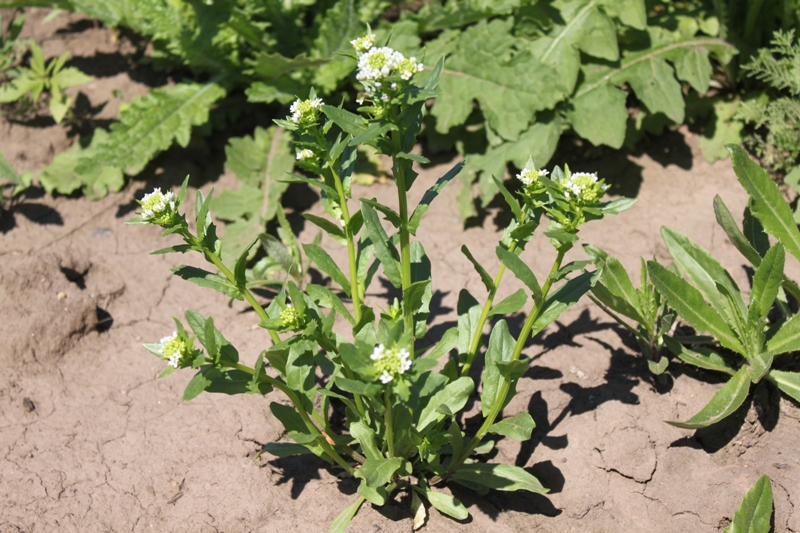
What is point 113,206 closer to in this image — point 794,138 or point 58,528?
point 58,528

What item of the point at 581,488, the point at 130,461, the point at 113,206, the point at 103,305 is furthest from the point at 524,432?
the point at 113,206

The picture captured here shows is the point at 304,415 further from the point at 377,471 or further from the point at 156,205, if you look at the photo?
the point at 156,205

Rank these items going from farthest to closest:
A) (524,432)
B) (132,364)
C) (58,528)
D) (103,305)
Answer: (103,305) → (132,364) → (58,528) → (524,432)

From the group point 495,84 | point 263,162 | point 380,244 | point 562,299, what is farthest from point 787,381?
point 263,162

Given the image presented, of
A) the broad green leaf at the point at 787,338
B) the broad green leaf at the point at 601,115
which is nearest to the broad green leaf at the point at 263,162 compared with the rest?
the broad green leaf at the point at 601,115

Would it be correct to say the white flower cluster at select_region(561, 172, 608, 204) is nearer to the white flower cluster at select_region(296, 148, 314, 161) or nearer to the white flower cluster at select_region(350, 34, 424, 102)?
the white flower cluster at select_region(350, 34, 424, 102)

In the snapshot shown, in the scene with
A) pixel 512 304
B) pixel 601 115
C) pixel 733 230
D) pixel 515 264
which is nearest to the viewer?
pixel 515 264

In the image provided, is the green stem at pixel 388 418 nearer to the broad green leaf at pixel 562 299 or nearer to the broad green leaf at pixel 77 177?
the broad green leaf at pixel 562 299
